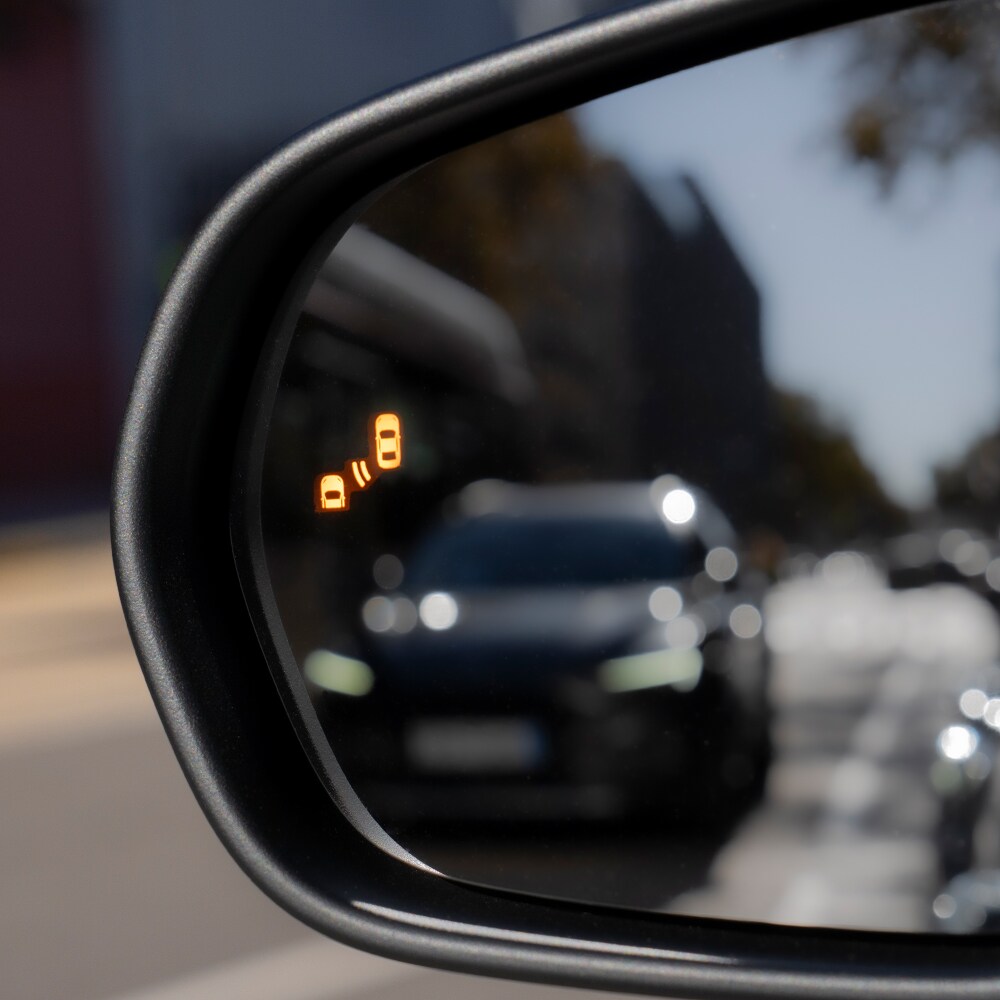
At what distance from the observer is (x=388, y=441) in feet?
3.73

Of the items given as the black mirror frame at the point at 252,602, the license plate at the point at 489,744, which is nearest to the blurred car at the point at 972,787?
the license plate at the point at 489,744

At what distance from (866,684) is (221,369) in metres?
11.5

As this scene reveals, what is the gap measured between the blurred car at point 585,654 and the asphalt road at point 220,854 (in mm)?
331

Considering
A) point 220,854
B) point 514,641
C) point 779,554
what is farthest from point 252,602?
point 779,554

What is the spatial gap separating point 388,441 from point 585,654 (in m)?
4.09

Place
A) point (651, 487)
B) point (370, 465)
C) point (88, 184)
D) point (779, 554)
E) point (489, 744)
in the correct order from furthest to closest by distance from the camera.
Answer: point (88, 184) → point (779, 554) → point (651, 487) → point (489, 744) → point (370, 465)

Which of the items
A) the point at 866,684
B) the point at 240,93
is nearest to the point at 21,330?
the point at 240,93

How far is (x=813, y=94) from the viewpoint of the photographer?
1.95 meters

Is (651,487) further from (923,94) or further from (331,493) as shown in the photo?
(331,493)

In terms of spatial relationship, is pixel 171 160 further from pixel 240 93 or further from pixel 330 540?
pixel 330 540

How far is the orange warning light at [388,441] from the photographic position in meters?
1.12

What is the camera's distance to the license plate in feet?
14.1

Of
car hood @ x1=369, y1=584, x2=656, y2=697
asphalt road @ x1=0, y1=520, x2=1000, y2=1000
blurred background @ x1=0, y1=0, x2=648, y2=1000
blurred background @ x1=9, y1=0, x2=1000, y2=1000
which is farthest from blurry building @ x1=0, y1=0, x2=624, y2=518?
car hood @ x1=369, y1=584, x2=656, y2=697

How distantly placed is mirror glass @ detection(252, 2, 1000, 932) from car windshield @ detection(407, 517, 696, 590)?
0.02 metres
